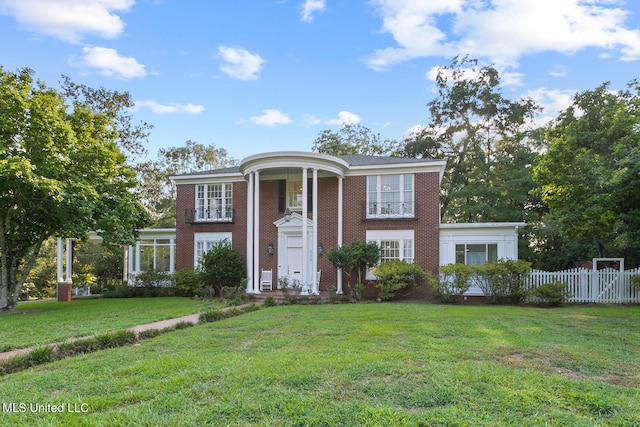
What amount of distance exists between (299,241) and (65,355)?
40.6ft

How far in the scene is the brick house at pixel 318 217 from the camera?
16484 millimetres

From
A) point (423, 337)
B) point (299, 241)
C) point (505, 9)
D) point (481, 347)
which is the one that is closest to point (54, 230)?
point (299, 241)

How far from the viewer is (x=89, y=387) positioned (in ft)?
14.6

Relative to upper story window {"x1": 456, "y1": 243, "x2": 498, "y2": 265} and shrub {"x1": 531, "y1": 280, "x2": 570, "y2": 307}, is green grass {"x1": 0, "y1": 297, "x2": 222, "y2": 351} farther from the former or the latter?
shrub {"x1": 531, "y1": 280, "x2": 570, "y2": 307}

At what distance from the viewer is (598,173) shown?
42.6 ft

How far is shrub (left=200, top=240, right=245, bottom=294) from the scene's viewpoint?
17312 mm

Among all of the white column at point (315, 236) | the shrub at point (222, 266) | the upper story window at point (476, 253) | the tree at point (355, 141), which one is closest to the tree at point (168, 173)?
the tree at point (355, 141)

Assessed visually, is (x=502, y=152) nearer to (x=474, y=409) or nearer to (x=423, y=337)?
(x=423, y=337)

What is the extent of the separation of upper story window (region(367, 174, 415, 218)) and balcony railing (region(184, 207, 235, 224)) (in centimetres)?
649

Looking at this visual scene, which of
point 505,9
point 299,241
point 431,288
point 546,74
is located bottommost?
point 431,288

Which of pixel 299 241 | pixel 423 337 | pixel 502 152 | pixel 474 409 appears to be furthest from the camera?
pixel 502 152

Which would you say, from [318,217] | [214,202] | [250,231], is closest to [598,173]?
[318,217]

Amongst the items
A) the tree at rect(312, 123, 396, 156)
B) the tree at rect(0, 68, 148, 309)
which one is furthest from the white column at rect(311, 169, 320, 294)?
the tree at rect(312, 123, 396, 156)

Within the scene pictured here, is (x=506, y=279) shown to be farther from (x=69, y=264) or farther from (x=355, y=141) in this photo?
(x=355, y=141)
